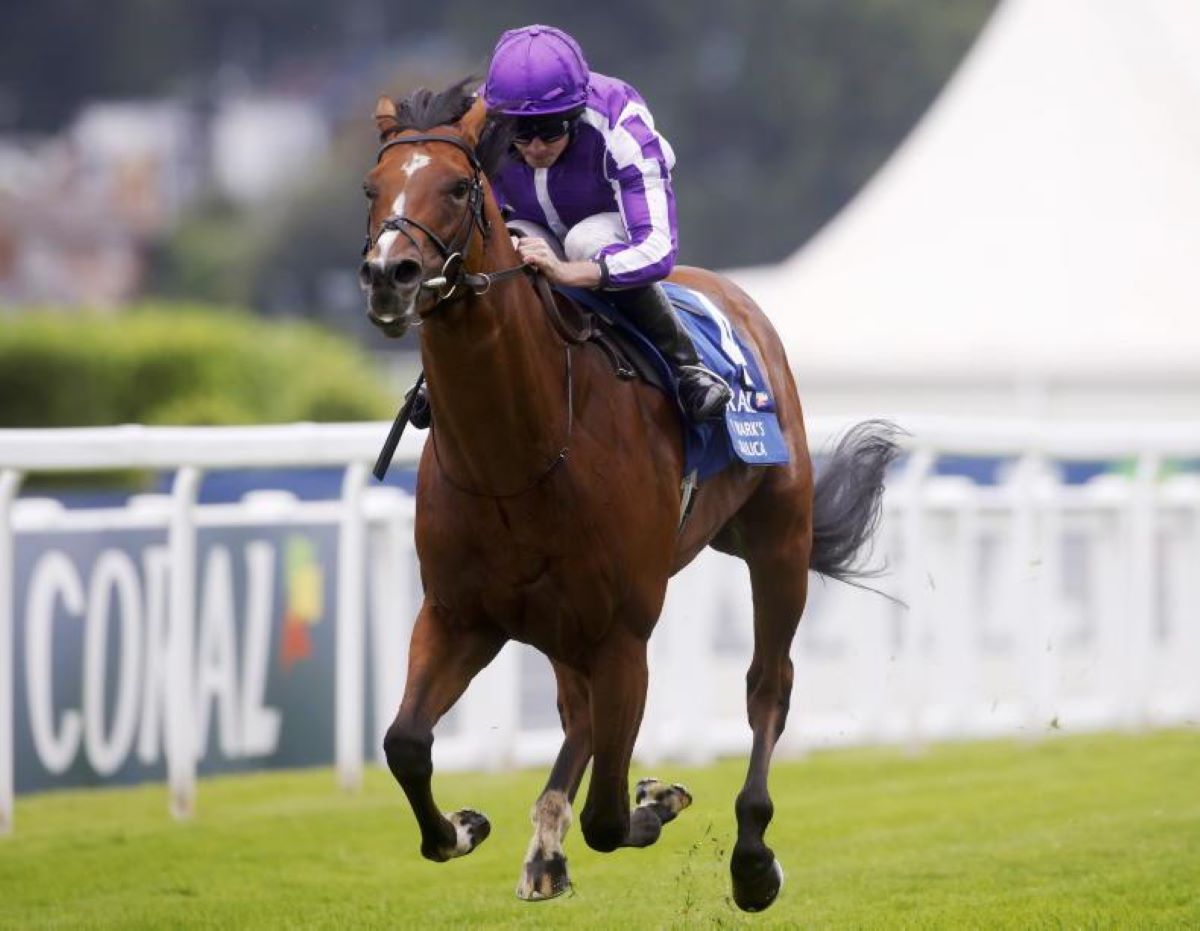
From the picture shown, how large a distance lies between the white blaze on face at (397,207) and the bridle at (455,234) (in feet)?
0.06

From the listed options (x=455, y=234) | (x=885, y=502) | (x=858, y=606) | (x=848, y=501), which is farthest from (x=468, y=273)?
(x=885, y=502)

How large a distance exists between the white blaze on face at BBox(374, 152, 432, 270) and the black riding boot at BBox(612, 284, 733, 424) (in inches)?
40.2

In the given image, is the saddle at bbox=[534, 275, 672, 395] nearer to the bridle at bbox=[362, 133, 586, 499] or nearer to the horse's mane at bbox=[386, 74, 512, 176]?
the bridle at bbox=[362, 133, 586, 499]

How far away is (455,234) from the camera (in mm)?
4695

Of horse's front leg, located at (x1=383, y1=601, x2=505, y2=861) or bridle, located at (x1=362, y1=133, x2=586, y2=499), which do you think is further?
horse's front leg, located at (x1=383, y1=601, x2=505, y2=861)

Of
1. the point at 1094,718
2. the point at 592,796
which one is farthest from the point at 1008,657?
the point at 592,796

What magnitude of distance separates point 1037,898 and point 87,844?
2715mm

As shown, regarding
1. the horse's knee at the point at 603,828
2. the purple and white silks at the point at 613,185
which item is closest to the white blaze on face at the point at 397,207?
the purple and white silks at the point at 613,185

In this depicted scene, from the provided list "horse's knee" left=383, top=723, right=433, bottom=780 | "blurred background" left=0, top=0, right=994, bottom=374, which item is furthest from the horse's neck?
"blurred background" left=0, top=0, right=994, bottom=374

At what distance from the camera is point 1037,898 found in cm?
617

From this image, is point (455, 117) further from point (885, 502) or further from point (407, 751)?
point (885, 502)

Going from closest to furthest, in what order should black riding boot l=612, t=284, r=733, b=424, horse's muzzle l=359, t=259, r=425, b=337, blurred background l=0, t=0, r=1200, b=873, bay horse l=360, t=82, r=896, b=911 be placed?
horse's muzzle l=359, t=259, r=425, b=337 → bay horse l=360, t=82, r=896, b=911 → black riding boot l=612, t=284, r=733, b=424 → blurred background l=0, t=0, r=1200, b=873

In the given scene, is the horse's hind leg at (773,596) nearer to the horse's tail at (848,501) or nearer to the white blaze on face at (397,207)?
the horse's tail at (848,501)

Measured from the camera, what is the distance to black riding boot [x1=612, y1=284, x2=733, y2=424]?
18.4 feet
